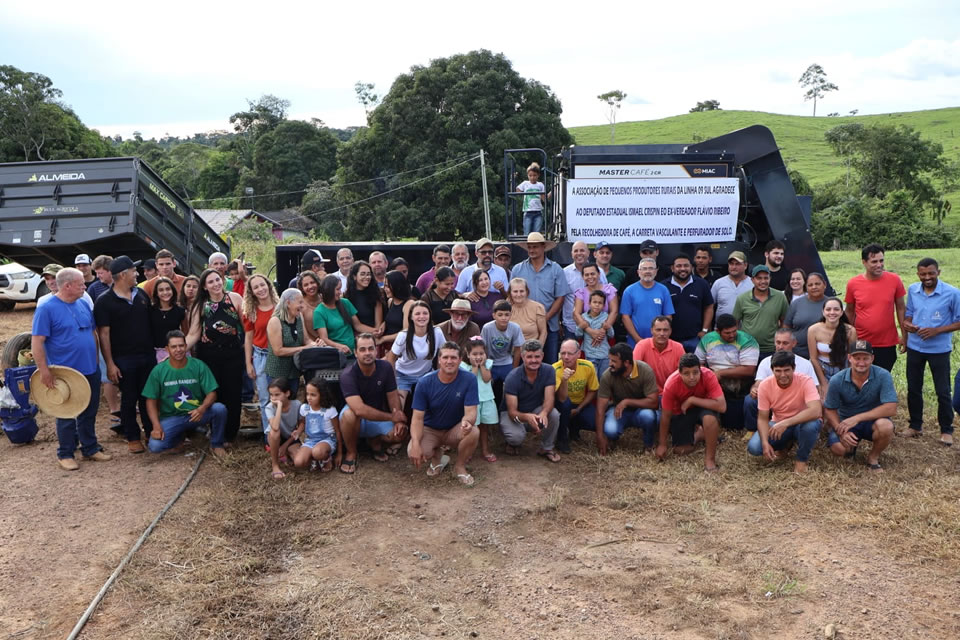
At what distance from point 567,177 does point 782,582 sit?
21.4ft

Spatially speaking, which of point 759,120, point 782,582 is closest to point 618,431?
point 782,582

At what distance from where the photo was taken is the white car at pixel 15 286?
656 inches

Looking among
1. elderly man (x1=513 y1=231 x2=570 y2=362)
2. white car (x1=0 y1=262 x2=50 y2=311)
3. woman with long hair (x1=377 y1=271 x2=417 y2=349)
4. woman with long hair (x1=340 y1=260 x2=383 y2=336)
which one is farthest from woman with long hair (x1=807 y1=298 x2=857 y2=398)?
white car (x1=0 y1=262 x2=50 y2=311)

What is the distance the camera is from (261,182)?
5794 centimetres

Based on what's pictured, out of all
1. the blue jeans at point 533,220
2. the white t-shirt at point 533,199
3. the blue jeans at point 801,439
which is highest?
the white t-shirt at point 533,199

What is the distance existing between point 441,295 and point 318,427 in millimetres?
1876

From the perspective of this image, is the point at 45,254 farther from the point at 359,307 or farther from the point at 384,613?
the point at 384,613

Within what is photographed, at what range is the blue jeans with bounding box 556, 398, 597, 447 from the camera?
7258 mm

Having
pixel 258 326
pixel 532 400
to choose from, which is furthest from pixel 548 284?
pixel 258 326

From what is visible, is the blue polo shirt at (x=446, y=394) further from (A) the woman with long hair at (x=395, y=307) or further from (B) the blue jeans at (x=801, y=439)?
(B) the blue jeans at (x=801, y=439)

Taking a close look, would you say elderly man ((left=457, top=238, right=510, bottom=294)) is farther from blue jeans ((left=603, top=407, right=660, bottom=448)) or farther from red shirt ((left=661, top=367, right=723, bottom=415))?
red shirt ((left=661, top=367, right=723, bottom=415))

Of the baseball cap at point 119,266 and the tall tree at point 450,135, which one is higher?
the tall tree at point 450,135

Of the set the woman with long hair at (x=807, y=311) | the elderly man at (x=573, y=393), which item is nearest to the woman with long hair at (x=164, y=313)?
the elderly man at (x=573, y=393)

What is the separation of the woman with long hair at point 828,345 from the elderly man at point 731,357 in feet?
1.75
